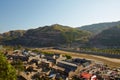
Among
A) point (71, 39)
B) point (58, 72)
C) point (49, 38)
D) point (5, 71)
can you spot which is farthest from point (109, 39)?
point (5, 71)

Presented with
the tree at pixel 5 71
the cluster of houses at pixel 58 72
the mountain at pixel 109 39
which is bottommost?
the cluster of houses at pixel 58 72

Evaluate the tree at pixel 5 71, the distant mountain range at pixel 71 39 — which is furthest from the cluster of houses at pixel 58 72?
the distant mountain range at pixel 71 39

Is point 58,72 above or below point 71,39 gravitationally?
below

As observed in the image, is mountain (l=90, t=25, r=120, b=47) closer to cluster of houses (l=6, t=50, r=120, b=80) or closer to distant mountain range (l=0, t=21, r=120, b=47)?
distant mountain range (l=0, t=21, r=120, b=47)

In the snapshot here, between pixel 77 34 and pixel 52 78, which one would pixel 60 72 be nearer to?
pixel 52 78

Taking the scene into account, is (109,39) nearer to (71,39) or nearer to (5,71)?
(71,39)

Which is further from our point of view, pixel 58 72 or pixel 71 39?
pixel 71 39

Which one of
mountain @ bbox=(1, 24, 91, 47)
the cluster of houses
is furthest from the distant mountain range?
the cluster of houses

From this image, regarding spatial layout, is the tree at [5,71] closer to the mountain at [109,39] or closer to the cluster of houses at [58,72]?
the cluster of houses at [58,72]
